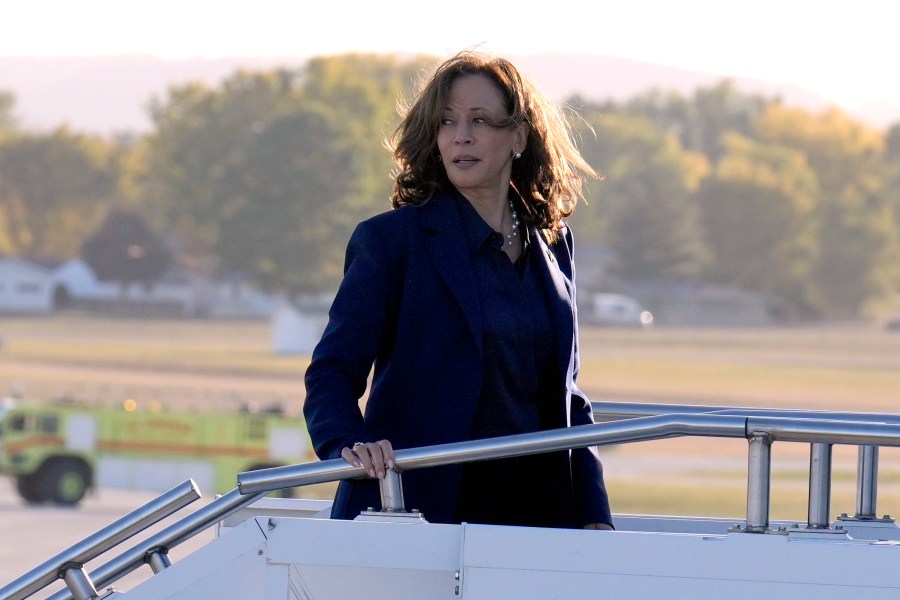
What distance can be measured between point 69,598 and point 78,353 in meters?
74.9

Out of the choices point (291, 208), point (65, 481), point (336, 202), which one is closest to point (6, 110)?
point (291, 208)

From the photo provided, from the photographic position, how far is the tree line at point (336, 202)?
9269 cm

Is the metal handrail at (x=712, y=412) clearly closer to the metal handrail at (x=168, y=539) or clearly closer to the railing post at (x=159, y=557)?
the metal handrail at (x=168, y=539)

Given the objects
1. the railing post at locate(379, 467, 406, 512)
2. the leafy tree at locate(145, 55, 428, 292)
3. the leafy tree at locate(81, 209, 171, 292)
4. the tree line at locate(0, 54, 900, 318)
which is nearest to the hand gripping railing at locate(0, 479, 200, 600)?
the railing post at locate(379, 467, 406, 512)

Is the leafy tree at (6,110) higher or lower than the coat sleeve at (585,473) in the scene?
higher

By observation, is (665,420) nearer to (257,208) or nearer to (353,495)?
(353,495)

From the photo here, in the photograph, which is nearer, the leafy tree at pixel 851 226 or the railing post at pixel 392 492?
the railing post at pixel 392 492

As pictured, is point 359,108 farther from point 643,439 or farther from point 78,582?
point 643,439

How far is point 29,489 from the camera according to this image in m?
24.7

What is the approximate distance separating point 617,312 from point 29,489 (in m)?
68.6

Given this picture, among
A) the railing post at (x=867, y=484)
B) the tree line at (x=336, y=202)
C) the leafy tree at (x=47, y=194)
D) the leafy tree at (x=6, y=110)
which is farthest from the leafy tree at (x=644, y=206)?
the railing post at (x=867, y=484)

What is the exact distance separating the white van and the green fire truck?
6347 cm

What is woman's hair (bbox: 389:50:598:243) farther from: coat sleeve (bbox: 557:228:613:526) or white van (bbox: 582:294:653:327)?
white van (bbox: 582:294:653:327)

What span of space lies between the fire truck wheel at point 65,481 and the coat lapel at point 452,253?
73.6 feet
